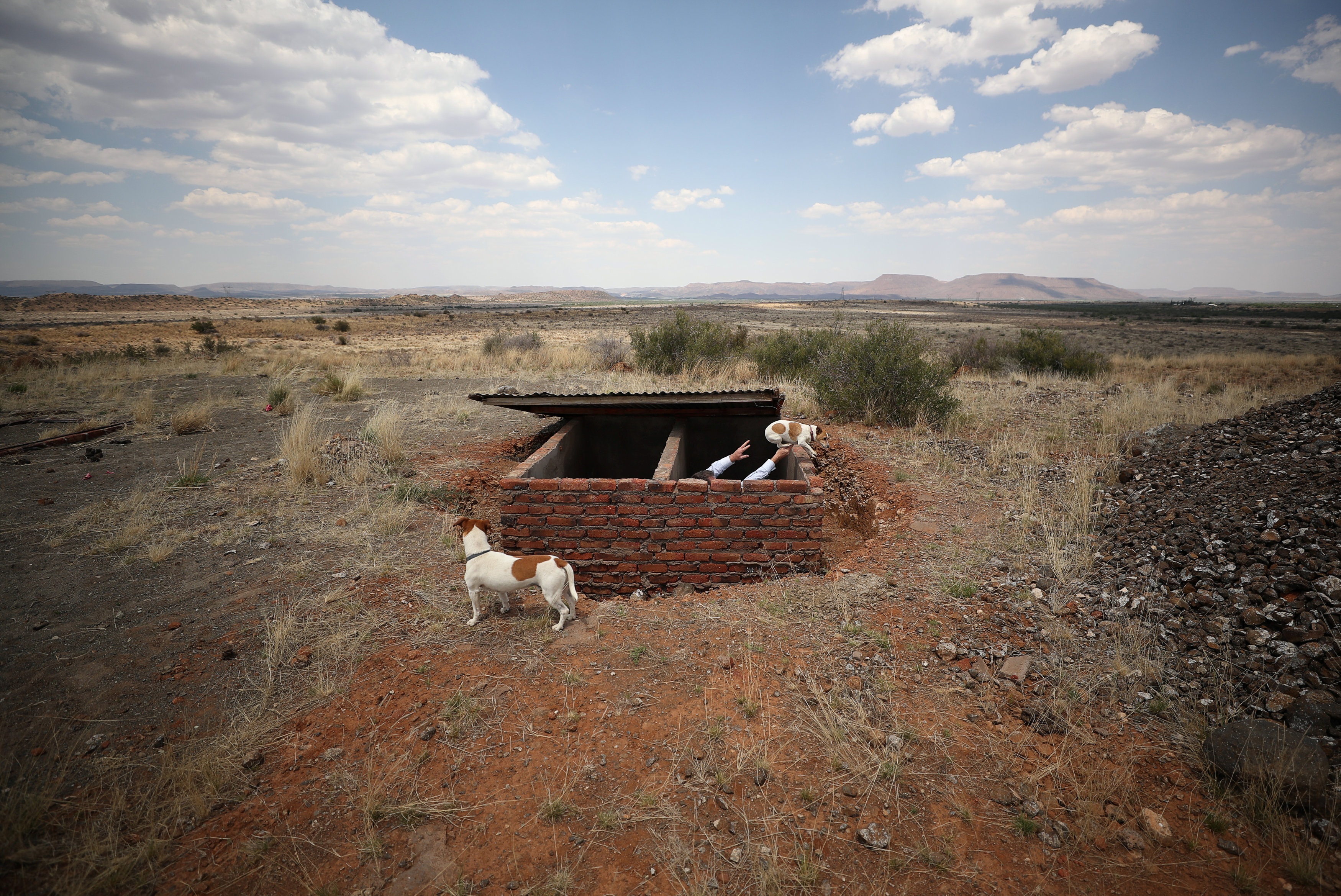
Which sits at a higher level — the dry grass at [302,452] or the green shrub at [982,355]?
the green shrub at [982,355]

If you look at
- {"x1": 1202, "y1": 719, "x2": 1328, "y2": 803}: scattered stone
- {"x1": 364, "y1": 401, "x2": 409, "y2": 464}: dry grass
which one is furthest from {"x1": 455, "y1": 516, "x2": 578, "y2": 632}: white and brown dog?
{"x1": 364, "y1": 401, "x2": 409, "y2": 464}: dry grass

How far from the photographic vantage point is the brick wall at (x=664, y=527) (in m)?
4.38

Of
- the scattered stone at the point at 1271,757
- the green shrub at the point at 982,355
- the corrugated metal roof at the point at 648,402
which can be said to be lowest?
the scattered stone at the point at 1271,757

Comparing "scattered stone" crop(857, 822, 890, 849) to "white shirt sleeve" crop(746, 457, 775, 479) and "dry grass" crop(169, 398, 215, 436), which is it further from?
"dry grass" crop(169, 398, 215, 436)

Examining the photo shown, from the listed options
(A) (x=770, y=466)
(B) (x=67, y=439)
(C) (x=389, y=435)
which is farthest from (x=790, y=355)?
(B) (x=67, y=439)

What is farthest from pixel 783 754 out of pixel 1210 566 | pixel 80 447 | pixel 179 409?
pixel 179 409

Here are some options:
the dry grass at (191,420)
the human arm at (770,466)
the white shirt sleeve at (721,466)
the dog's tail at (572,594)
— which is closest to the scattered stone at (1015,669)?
the human arm at (770,466)

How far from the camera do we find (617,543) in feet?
15.0

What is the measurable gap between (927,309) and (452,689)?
85.1m

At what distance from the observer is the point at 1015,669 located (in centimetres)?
307

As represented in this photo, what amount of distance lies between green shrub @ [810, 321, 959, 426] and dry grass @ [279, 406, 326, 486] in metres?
7.87

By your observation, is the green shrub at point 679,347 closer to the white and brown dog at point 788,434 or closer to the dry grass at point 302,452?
the white and brown dog at point 788,434

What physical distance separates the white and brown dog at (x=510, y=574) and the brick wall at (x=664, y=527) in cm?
91

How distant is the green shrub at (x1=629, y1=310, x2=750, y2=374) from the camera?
1461 centimetres
